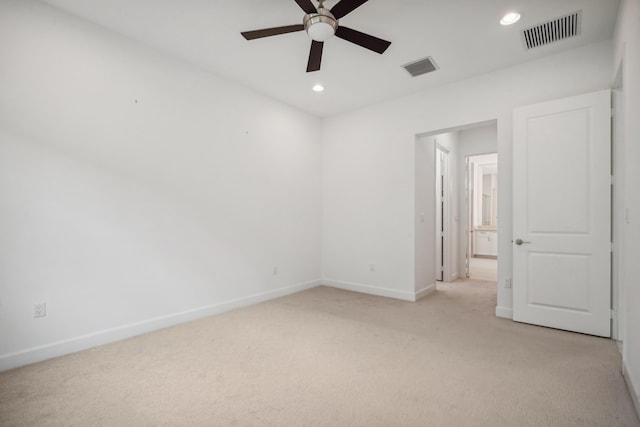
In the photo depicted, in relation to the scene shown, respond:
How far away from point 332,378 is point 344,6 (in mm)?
2658

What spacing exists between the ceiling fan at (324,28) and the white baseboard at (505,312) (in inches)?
123

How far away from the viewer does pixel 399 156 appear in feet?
14.8

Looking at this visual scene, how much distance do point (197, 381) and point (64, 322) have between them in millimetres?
1412

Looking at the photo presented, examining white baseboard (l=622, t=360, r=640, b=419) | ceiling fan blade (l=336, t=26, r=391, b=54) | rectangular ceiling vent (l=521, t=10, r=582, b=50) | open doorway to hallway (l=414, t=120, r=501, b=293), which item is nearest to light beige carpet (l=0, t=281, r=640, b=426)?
white baseboard (l=622, t=360, r=640, b=419)

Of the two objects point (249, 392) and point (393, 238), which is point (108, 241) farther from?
point (393, 238)

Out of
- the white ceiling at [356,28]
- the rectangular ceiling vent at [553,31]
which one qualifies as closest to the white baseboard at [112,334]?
the white ceiling at [356,28]

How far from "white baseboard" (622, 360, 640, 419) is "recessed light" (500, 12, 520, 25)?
2.88 m

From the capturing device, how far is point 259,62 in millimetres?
3514

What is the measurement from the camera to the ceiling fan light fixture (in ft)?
7.32

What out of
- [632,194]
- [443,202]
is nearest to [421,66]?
[632,194]

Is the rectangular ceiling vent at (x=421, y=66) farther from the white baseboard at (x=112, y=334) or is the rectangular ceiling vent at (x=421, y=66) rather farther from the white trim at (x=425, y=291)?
the white baseboard at (x=112, y=334)

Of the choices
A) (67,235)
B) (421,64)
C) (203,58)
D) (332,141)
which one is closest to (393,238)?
(332,141)

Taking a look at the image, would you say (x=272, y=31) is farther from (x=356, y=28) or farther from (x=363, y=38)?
(x=356, y=28)

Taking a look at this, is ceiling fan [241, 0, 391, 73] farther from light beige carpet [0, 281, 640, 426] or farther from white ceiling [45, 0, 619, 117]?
light beige carpet [0, 281, 640, 426]
